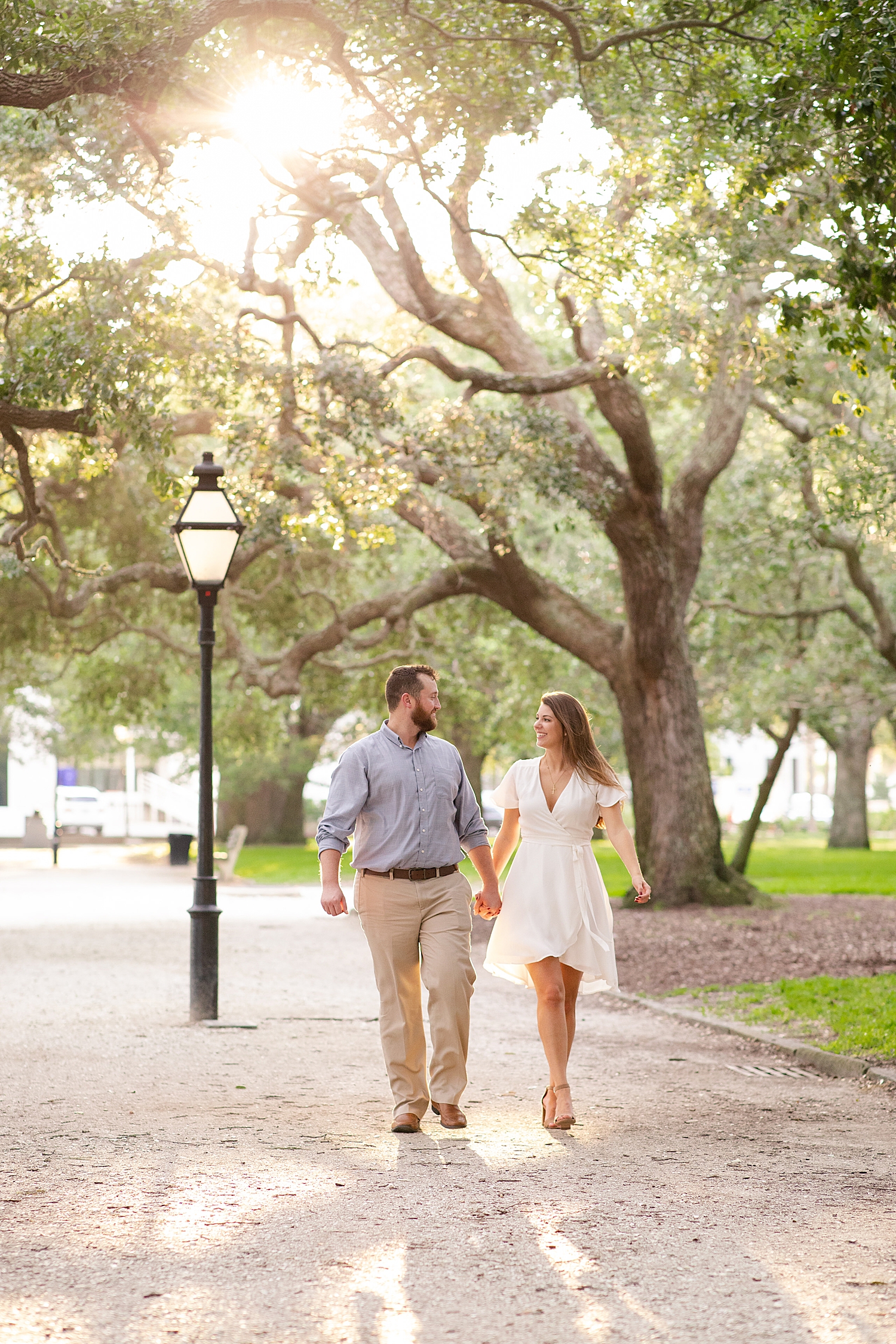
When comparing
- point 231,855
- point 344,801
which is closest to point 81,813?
point 231,855

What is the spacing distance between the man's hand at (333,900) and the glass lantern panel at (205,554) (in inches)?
187

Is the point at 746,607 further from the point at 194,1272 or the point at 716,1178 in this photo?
the point at 194,1272

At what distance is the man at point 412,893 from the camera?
657 centimetres

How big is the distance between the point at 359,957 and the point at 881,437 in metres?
8.70

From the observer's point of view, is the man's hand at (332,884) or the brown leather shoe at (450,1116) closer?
the man's hand at (332,884)

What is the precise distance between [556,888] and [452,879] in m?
0.49

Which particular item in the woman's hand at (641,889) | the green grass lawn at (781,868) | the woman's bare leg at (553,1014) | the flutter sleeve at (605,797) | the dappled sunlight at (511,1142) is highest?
the flutter sleeve at (605,797)

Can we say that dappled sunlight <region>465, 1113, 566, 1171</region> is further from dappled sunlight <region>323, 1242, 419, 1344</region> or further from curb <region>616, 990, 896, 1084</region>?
curb <region>616, 990, 896, 1084</region>

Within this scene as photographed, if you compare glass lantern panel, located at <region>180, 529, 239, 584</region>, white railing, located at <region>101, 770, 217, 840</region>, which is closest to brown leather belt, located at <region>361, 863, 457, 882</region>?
glass lantern panel, located at <region>180, 529, 239, 584</region>

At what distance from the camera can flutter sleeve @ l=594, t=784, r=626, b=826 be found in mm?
6934

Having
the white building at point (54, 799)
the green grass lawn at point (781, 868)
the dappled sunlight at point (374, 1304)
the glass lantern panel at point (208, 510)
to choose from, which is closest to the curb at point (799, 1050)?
the dappled sunlight at point (374, 1304)

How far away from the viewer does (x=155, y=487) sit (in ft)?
42.1

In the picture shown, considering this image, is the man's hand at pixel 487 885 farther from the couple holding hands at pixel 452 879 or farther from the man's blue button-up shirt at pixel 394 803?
the man's blue button-up shirt at pixel 394 803

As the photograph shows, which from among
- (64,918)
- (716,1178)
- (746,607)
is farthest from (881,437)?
(716,1178)
